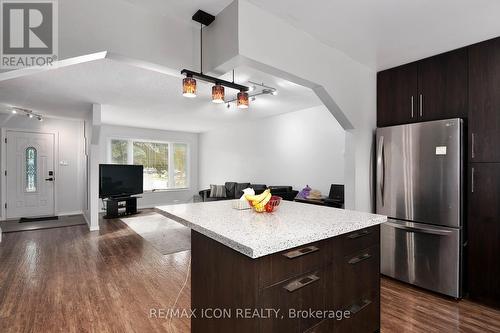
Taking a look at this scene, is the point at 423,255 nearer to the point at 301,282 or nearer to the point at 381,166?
the point at 381,166

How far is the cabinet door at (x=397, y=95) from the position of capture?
116 inches

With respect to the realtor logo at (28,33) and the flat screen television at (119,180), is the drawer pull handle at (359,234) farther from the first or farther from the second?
the flat screen television at (119,180)

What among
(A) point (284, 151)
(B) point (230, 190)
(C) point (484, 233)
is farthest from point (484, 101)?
(B) point (230, 190)

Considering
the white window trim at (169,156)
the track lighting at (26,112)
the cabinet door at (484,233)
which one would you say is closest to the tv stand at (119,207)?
the white window trim at (169,156)

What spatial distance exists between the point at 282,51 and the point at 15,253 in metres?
4.74

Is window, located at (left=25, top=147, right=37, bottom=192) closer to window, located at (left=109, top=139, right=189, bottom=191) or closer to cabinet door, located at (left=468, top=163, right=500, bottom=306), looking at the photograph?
window, located at (left=109, top=139, right=189, bottom=191)

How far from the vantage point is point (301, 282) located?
1.29 metres

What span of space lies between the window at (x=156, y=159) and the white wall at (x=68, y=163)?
833 millimetres

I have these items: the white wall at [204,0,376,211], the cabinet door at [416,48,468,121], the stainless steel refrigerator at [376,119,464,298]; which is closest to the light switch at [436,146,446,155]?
the stainless steel refrigerator at [376,119,464,298]

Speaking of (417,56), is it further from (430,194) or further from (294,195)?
(294,195)

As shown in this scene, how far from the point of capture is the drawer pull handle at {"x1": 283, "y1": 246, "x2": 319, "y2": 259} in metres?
1.23

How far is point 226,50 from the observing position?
76.5 inches

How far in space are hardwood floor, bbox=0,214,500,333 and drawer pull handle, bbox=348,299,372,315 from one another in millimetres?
612

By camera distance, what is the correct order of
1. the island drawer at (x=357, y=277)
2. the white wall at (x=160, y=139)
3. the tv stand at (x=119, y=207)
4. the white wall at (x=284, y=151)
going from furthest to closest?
1. the white wall at (x=160, y=139)
2. the tv stand at (x=119, y=207)
3. the white wall at (x=284, y=151)
4. the island drawer at (x=357, y=277)
